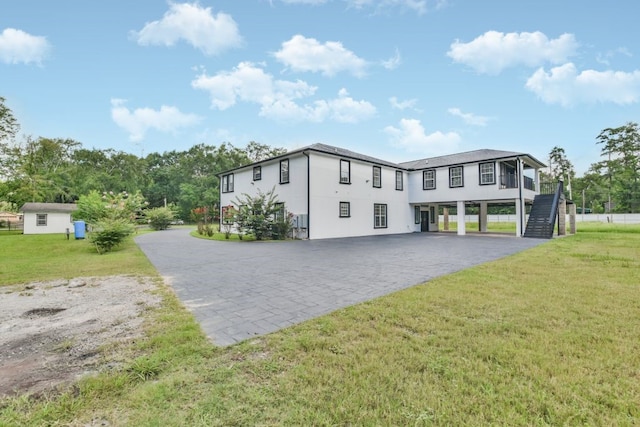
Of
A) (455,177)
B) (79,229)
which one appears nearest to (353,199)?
(455,177)

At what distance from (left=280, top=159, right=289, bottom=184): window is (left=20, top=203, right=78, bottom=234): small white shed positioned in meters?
20.0

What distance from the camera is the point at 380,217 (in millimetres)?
20266

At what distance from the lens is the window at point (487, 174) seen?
59.6 feet

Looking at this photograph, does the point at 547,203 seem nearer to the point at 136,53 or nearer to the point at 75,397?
the point at 75,397

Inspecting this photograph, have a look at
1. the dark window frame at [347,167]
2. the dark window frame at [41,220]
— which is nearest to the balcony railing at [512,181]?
the dark window frame at [347,167]

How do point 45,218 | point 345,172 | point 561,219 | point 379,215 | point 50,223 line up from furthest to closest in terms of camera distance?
point 50,223 → point 45,218 → point 379,215 → point 561,219 → point 345,172

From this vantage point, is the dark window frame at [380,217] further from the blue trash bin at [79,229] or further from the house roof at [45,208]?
the house roof at [45,208]

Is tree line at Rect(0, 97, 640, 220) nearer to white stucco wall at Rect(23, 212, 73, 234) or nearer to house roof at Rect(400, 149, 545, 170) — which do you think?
white stucco wall at Rect(23, 212, 73, 234)

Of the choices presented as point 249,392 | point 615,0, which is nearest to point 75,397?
point 249,392

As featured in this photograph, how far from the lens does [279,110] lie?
850 inches

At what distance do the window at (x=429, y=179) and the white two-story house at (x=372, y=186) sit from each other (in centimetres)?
7

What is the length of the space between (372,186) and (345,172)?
8.72 feet

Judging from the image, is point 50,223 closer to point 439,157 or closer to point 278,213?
point 278,213

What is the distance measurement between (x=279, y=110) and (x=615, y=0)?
17797 mm
